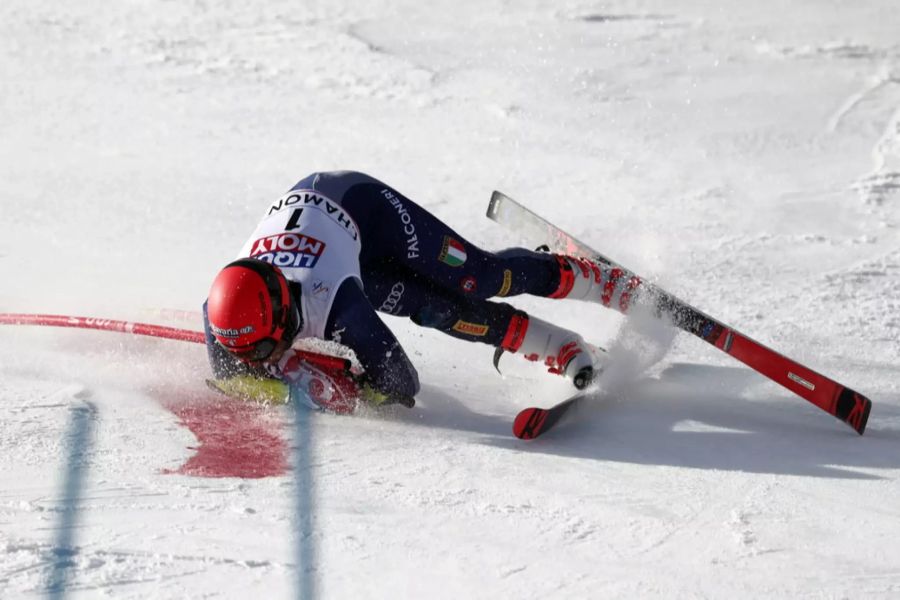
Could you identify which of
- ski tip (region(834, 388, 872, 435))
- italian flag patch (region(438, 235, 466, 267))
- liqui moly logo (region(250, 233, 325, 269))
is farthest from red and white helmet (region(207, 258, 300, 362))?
ski tip (region(834, 388, 872, 435))

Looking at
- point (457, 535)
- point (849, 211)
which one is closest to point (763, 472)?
point (457, 535)

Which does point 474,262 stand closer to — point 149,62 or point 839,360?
point 839,360

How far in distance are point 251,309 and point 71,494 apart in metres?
0.90

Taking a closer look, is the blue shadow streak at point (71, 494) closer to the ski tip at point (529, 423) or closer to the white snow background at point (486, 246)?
the white snow background at point (486, 246)

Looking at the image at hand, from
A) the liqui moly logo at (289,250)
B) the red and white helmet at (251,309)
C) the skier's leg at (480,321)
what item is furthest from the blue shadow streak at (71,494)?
the skier's leg at (480,321)

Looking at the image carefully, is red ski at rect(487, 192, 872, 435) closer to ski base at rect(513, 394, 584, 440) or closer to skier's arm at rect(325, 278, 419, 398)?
ski base at rect(513, 394, 584, 440)

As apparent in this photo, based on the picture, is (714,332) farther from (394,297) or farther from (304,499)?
(304,499)

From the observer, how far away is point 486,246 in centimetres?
707

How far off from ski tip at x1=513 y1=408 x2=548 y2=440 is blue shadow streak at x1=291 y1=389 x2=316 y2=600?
818 mm

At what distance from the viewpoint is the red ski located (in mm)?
4551

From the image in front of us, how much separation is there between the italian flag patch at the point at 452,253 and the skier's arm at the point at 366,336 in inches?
22.7

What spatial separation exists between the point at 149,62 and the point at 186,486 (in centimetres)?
692

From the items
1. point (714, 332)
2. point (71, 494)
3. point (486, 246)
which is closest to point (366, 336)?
point (71, 494)

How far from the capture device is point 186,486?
152 inches
